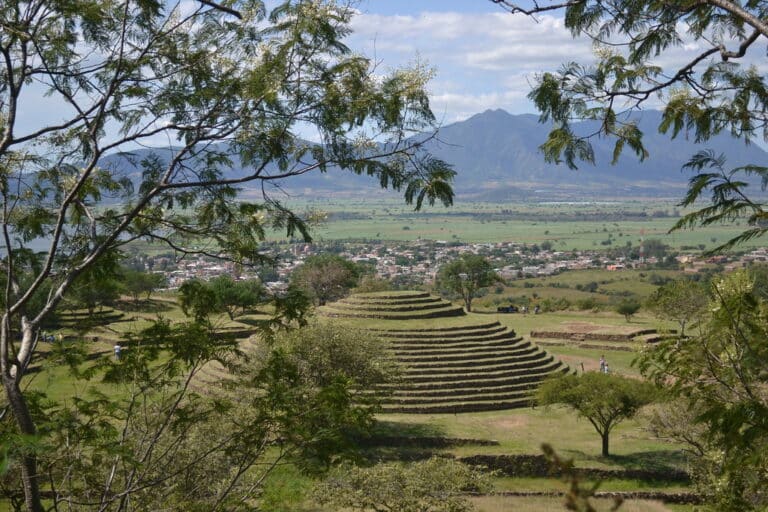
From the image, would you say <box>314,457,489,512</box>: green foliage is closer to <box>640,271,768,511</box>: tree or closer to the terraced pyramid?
<box>640,271,768,511</box>: tree

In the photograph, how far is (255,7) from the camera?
716 cm

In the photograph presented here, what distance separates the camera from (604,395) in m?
21.4

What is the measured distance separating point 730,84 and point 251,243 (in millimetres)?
5168

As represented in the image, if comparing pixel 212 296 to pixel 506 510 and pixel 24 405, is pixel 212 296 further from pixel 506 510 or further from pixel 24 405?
pixel 506 510

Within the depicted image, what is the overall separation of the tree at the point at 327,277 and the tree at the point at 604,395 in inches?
1255

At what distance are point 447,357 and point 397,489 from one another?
596 inches

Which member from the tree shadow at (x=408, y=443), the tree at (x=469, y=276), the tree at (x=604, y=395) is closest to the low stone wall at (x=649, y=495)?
the tree at (x=604, y=395)

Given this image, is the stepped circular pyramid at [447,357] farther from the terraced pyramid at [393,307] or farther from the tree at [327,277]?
the tree at [327,277]

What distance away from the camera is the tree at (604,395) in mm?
21297

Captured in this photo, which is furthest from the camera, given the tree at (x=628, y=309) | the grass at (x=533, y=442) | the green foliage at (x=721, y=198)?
the tree at (x=628, y=309)

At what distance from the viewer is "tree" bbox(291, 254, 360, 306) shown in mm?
52656

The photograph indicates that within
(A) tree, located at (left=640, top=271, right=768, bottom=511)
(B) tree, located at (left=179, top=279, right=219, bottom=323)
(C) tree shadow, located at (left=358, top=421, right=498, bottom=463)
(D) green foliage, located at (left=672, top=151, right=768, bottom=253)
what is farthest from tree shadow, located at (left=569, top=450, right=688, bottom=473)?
(B) tree, located at (left=179, top=279, right=219, bottom=323)

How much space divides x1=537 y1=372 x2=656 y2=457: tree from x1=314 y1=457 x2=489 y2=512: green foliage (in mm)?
7608

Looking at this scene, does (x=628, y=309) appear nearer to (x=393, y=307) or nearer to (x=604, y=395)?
(x=393, y=307)
